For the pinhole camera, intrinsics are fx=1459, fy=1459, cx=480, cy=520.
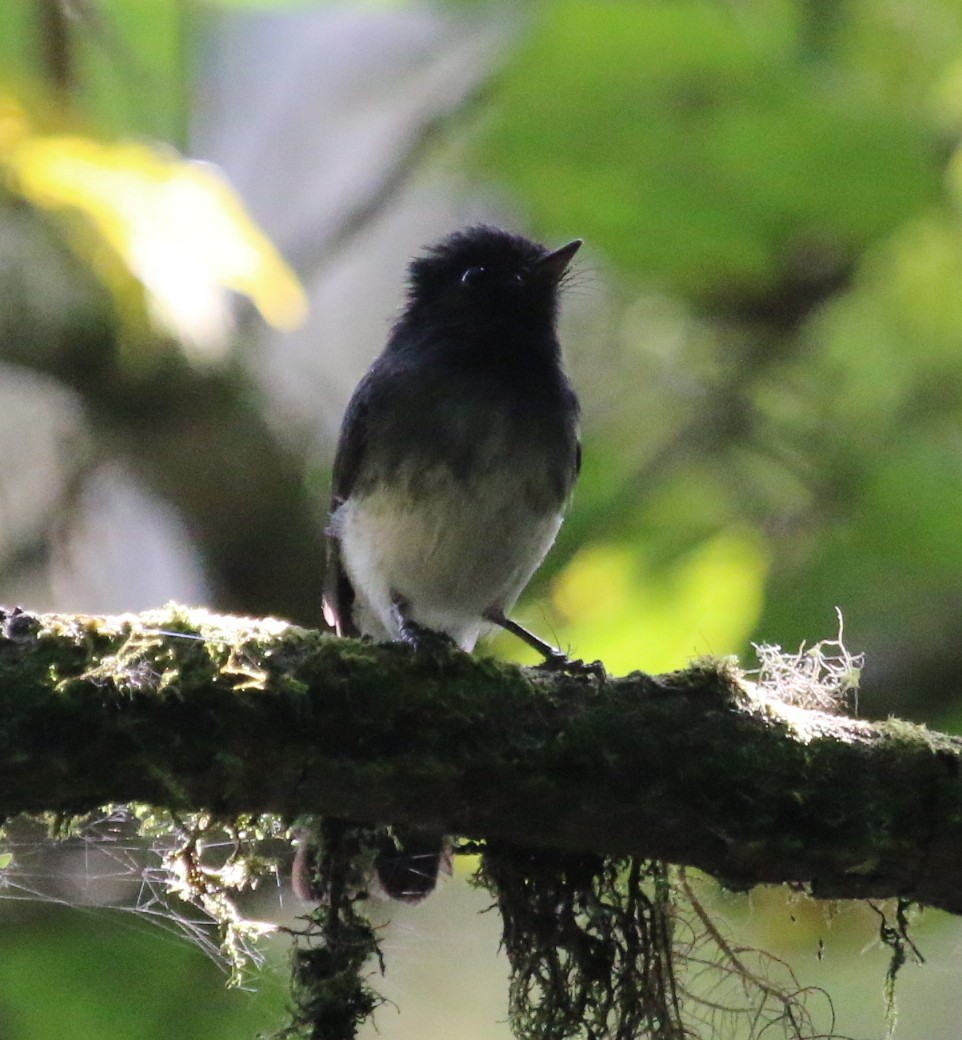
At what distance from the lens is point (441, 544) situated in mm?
3191

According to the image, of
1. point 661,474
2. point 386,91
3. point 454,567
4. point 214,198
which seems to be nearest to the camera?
point 454,567

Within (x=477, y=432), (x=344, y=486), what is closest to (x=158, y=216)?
(x=344, y=486)

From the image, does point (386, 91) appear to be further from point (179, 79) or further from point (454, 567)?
point (454, 567)

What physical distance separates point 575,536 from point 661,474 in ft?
2.01

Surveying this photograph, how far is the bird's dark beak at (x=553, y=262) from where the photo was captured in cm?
362

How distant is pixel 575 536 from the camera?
4059 millimetres

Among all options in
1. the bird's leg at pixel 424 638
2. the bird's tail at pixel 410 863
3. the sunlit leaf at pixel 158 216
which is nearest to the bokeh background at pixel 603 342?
the sunlit leaf at pixel 158 216

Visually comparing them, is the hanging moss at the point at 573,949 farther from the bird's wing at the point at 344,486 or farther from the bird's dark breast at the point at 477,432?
the bird's wing at the point at 344,486

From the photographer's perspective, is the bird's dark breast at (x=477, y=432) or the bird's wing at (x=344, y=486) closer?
the bird's dark breast at (x=477, y=432)

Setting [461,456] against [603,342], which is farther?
[603,342]

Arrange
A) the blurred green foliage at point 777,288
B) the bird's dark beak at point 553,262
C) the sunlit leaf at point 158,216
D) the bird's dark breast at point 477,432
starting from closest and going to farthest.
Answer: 1. the bird's dark breast at point 477,432
2. the sunlit leaf at point 158,216
3. the bird's dark beak at point 553,262
4. the blurred green foliage at point 777,288

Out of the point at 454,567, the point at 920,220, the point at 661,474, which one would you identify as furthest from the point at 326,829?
the point at 920,220

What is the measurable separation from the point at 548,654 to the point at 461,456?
1.53 ft

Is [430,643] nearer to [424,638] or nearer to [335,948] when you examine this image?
[424,638]
